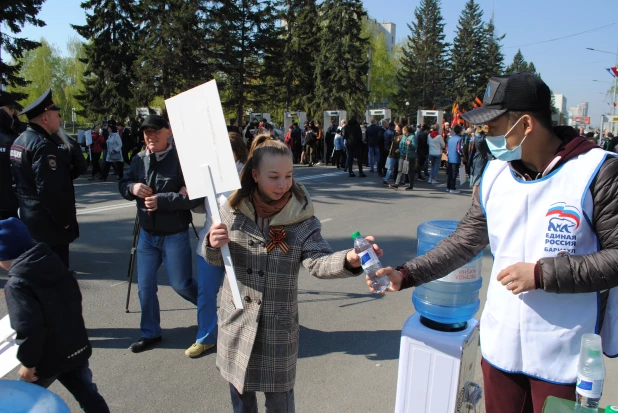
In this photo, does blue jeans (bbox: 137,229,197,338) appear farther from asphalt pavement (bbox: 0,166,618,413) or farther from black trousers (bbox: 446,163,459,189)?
black trousers (bbox: 446,163,459,189)

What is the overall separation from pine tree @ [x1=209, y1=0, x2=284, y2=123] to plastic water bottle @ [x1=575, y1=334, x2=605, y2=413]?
1336 inches

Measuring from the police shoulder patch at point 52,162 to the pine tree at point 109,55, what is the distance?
3030 centimetres

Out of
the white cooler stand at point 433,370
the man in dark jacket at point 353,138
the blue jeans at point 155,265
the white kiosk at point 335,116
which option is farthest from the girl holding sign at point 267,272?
the white kiosk at point 335,116

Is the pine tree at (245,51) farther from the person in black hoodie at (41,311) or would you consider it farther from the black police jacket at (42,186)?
the person in black hoodie at (41,311)

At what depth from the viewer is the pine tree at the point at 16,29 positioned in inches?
826

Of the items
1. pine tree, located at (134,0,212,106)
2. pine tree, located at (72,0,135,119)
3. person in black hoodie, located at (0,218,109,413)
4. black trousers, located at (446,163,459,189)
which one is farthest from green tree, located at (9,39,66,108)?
person in black hoodie, located at (0,218,109,413)

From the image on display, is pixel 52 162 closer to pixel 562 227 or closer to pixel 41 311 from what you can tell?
pixel 41 311

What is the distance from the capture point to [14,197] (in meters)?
4.95

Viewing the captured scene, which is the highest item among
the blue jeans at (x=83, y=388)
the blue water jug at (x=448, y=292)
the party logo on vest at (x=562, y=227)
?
the party logo on vest at (x=562, y=227)

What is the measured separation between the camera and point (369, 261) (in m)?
2.02

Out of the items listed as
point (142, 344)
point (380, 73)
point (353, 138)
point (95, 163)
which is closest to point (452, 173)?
point (353, 138)

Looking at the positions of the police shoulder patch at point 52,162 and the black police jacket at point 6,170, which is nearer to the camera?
the police shoulder patch at point 52,162

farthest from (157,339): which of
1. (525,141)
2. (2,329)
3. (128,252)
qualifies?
(525,141)

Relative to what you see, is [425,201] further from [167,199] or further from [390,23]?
[390,23]
